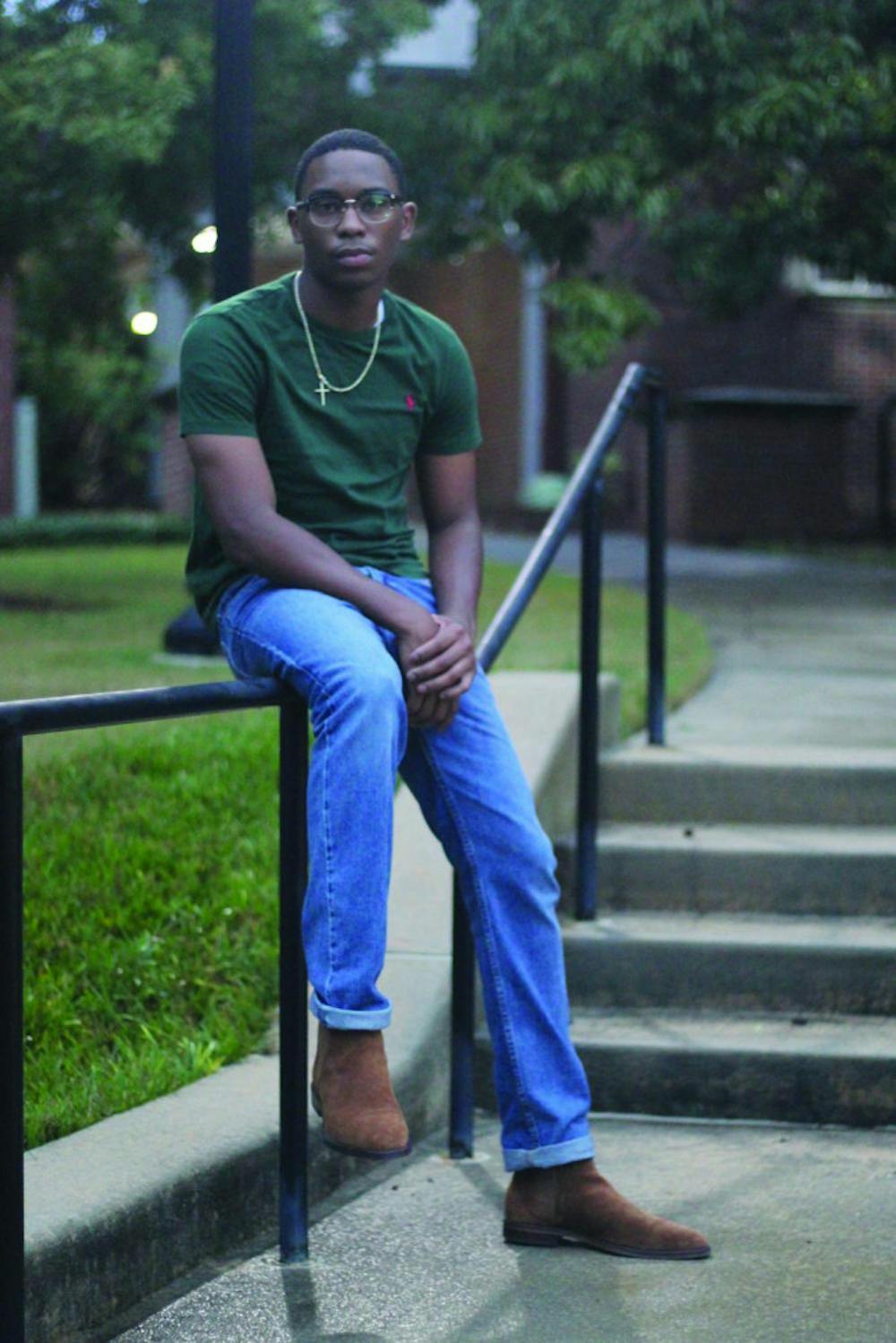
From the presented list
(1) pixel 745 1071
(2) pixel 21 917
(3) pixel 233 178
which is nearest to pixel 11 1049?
(2) pixel 21 917

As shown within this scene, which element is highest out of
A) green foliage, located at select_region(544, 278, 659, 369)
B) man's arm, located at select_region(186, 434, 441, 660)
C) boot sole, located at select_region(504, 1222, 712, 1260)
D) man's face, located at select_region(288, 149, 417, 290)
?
green foliage, located at select_region(544, 278, 659, 369)

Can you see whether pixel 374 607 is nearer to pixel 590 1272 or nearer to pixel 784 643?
pixel 590 1272

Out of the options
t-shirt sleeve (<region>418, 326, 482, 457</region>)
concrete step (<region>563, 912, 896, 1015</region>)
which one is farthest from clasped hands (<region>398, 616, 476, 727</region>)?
concrete step (<region>563, 912, 896, 1015</region>)

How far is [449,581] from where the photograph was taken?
336 cm

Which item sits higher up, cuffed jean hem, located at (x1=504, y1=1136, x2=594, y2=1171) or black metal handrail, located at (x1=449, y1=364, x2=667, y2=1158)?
black metal handrail, located at (x1=449, y1=364, x2=667, y2=1158)

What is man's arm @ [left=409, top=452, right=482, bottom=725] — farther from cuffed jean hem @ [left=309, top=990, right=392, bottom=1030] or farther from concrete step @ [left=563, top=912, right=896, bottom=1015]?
concrete step @ [left=563, top=912, right=896, bottom=1015]

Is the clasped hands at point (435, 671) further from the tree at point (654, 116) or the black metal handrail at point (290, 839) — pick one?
the tree at point (654, 116)

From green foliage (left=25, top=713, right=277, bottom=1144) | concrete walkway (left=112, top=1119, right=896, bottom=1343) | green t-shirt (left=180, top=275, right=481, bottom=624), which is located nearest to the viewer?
concrete walkway (left=112, top=1119, right=896, bottom=1343)

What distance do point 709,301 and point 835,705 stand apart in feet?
24.1

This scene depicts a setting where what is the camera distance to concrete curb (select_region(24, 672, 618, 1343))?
290cm

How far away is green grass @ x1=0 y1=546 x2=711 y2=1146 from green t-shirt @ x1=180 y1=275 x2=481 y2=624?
961mm

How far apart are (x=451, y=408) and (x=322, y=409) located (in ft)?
0.98

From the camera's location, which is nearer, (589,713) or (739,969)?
(739,969)

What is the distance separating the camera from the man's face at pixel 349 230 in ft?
10.5
